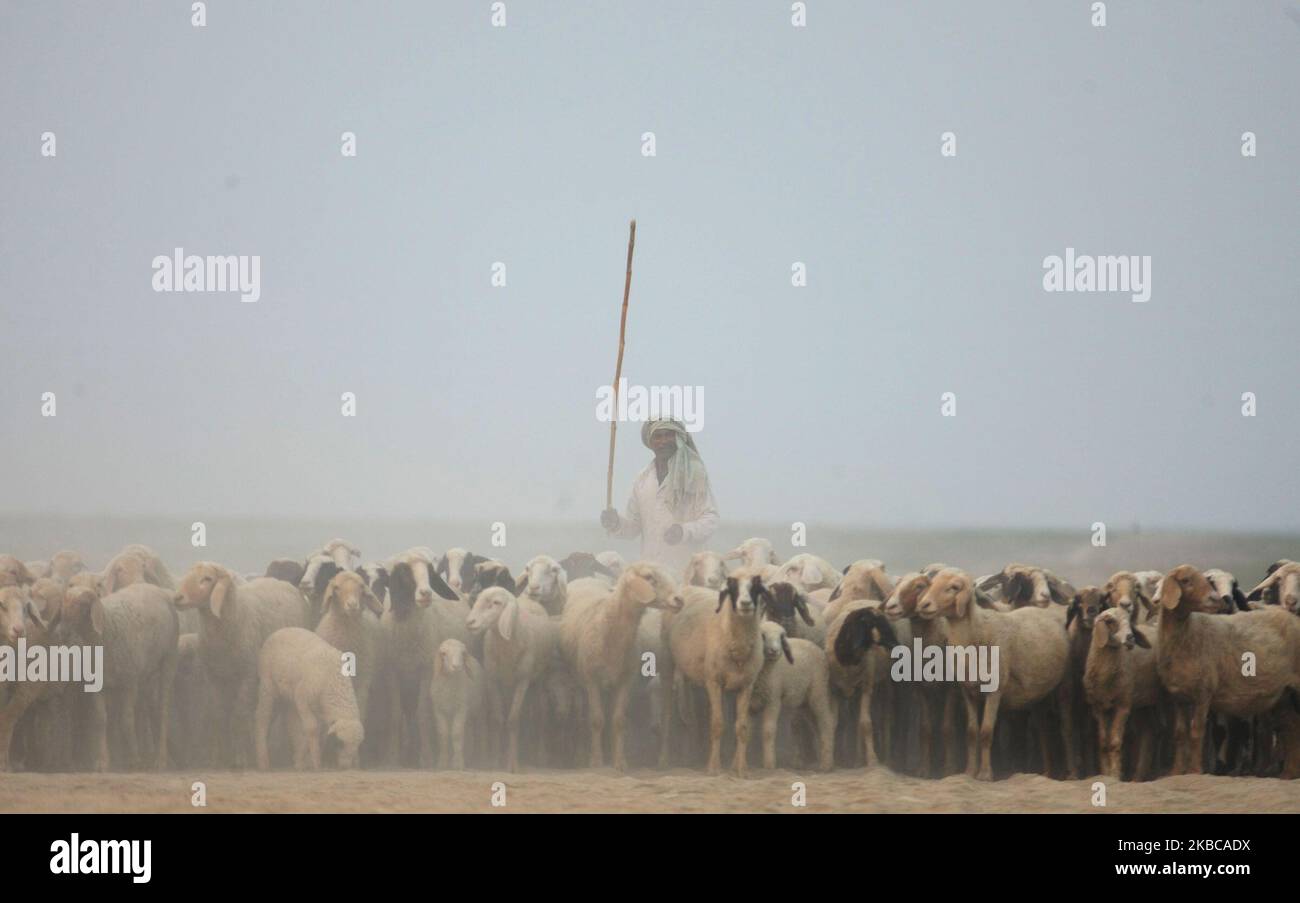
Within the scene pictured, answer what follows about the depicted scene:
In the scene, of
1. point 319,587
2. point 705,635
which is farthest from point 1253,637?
point 319,587

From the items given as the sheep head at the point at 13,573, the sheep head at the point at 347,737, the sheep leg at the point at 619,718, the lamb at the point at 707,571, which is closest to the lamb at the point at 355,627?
the sheep head at the point at 347,737

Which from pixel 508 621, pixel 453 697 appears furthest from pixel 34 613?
pixel 508 621

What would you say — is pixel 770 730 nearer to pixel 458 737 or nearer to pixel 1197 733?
pixel 458 737

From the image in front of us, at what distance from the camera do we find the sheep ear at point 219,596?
1455 centimetres

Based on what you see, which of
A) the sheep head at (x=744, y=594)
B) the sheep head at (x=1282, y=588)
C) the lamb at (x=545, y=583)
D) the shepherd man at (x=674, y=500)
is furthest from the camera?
the shepherd man at (x=674, y=500)

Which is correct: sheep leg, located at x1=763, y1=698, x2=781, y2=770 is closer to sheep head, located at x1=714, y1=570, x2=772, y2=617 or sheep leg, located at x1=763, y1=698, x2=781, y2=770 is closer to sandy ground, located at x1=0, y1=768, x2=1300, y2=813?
sandy ground, located at x1=0, y1=768, x2=1300, y2=813

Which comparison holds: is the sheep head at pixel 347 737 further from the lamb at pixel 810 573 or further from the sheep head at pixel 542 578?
the lamb at pixel 810 573

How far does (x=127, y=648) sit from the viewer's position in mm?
14586

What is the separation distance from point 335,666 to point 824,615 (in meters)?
3.80

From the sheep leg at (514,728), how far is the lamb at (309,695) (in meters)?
1.13

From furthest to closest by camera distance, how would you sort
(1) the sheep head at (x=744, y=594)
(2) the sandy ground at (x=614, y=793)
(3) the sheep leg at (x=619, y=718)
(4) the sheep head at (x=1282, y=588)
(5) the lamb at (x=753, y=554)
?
(5) the lamb at (x=753, y=554)
(4) the sheep head at (x=1282, y=588)
(3) the sheep leg at (x=619, y=718)
(1) the sheep head at (x=744, y=594)
(2) the sandy ground at (x=614, y=793)

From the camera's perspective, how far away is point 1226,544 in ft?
56.2

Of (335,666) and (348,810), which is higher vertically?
(335,666)
